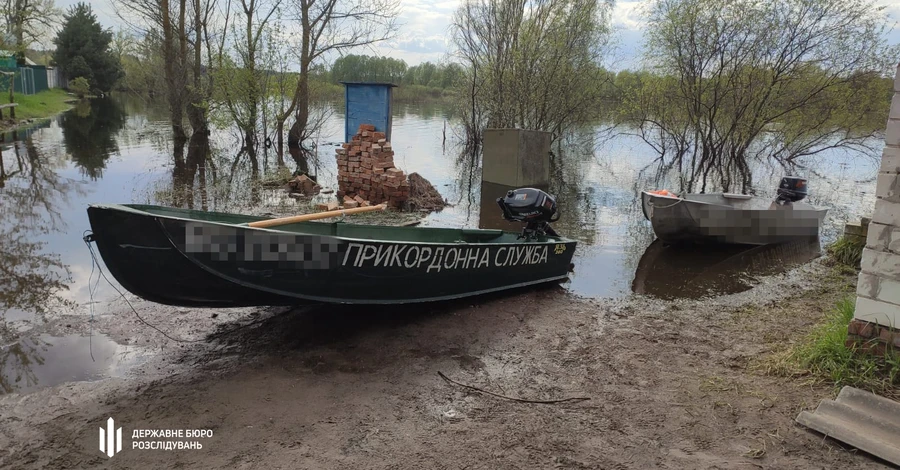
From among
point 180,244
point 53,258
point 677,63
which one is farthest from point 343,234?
point 677,63

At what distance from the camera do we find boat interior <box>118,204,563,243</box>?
16.4 ft

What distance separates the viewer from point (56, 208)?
966 cm

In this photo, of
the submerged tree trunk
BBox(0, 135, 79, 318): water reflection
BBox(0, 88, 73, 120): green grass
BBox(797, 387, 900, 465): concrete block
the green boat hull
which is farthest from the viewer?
BBox(0, 88, 73, 120): green grass

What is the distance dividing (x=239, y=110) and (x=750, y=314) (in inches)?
735

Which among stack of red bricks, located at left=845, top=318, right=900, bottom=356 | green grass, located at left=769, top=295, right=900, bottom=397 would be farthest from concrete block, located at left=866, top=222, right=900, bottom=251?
green grass, located at left=769, top=295, right=900, bottom=397

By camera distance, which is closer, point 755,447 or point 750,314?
point 755,447

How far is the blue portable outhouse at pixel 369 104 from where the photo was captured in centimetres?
1168

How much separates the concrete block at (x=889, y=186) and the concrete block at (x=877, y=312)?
74cm

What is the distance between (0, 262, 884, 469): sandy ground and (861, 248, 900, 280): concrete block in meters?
0.90

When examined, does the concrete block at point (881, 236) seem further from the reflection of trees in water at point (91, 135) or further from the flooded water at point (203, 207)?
the reflection of trees in water at point (91, 135)

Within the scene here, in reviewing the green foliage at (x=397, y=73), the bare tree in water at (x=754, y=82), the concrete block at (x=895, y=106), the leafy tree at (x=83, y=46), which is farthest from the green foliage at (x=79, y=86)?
the concrete block at (x=895, y=106)

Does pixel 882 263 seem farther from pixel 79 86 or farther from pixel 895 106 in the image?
pixel 79 86

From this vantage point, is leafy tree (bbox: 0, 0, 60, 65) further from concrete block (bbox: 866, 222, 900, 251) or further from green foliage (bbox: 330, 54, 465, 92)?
concrete block (bbox: 866, 222, 900, 251)

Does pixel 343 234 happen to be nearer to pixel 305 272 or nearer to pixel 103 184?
pixel 305 272
